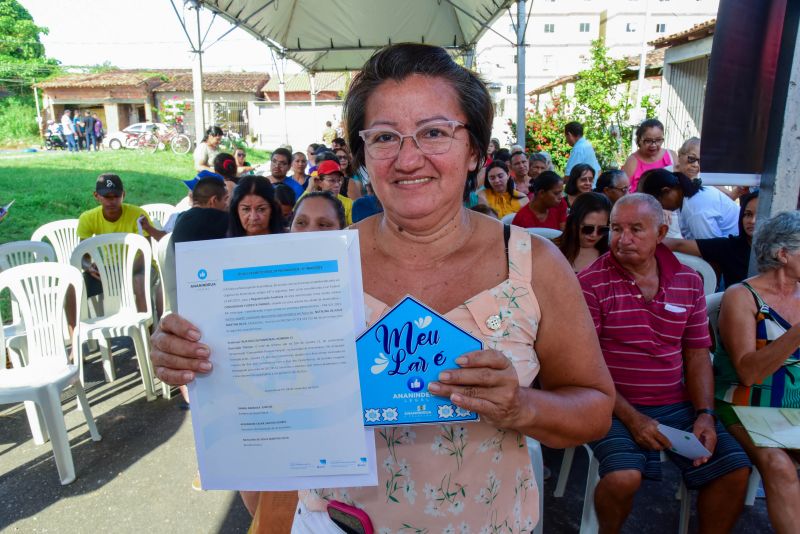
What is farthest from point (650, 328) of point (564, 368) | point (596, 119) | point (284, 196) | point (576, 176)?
point (596, 119)

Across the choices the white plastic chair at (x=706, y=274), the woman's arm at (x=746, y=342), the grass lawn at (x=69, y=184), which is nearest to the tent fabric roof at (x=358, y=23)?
the grass lawn at (x=69, y=184)

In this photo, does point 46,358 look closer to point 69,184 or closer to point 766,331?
point 766,331

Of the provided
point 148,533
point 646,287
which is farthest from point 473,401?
point 148,533

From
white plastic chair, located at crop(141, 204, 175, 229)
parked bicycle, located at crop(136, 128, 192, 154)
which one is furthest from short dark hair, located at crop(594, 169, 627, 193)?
parked bicycle, located at crop(136, 128, 192, 154)

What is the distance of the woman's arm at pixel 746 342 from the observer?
239cm

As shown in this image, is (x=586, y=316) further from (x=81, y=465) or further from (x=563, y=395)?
(x=81, y=465)

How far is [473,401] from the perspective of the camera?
41.6 inches

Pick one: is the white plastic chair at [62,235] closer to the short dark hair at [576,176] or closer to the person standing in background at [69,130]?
the short dark hair at [576,176]

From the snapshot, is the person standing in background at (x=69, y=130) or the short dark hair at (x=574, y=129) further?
the person standing in background at (x=69, y=130)

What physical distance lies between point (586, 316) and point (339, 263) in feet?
2.14

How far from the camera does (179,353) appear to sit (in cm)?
115

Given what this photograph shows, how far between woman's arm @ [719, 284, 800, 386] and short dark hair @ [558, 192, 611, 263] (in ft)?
3.52

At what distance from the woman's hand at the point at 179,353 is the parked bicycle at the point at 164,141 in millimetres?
27146

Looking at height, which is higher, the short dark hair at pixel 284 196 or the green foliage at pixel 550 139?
the green foliage at pixel 550 139
